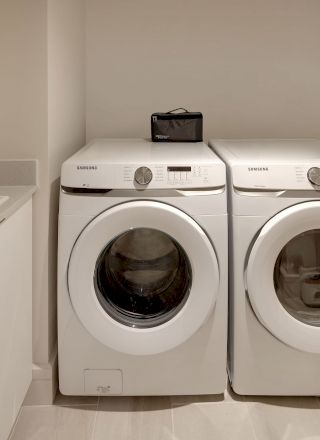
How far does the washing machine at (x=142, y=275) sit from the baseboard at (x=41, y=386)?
0.15 ft

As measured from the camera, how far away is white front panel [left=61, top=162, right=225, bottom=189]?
160cm

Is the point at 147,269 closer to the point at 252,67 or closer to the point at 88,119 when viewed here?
the point at 88,119

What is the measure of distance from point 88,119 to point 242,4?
94 centimetres

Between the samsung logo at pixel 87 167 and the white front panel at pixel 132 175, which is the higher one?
the samsung logo at pixel 87 167

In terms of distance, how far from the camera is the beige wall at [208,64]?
7.91 feet

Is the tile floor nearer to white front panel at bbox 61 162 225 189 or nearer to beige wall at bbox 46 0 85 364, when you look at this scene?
beige wall at bbox 46 0 85 364

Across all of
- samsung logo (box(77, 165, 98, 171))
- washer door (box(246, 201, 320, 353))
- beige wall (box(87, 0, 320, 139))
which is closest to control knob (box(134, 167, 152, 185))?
samsung logo (box(77, 165, 98, 171))

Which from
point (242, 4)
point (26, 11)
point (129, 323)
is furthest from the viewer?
point (242, 4)

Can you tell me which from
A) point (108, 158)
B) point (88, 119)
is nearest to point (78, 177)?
point (108, 158)

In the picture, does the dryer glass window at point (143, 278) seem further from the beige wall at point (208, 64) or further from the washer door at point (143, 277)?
the beige wall at point (208, 64)

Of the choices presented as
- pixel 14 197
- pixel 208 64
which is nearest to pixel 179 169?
pixel 14 197

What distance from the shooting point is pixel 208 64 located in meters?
2.45

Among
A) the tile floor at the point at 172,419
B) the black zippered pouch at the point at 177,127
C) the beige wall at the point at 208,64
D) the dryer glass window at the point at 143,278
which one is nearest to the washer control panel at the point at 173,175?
the dryer glass window at the point at 143,278

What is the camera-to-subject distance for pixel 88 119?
2482 millimetres
